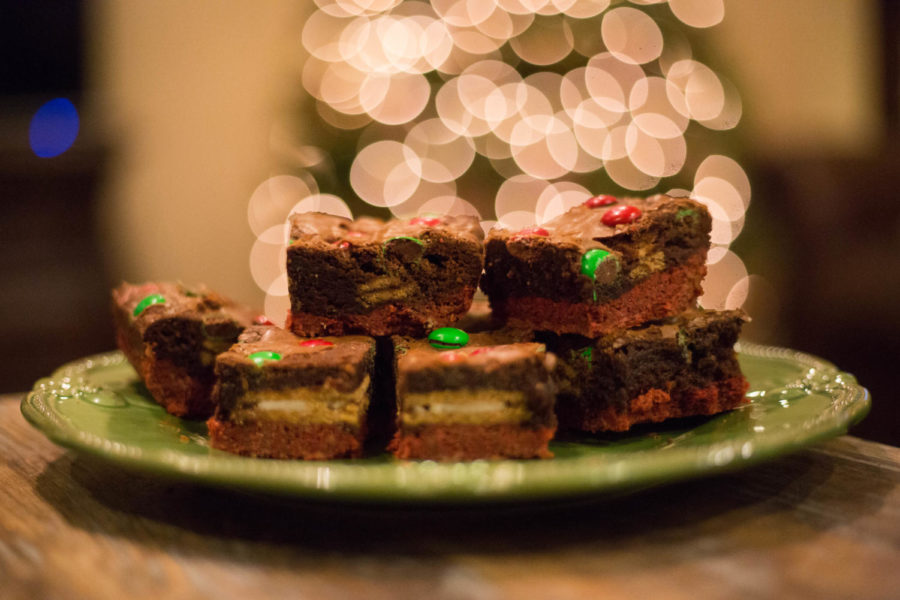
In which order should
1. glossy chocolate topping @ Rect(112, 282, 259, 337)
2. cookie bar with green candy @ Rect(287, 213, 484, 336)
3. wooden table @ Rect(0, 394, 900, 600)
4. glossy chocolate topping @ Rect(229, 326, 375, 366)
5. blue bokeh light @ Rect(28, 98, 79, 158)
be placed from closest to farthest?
wooden table @ Rect(0, 394, 900, 600) → glossy chocolate topping @ Rect(229, 326, 375, 366) → cookie bar with green candy @ Rect(287, 213, 484, 336) → glossy chocolate topping @ Rect(112, 282, 259, 337) → blue bokeh light @ Rect(28, 98, 79, 158)

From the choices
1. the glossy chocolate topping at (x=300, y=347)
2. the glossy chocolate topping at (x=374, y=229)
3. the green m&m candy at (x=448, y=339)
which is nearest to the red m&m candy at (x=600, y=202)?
the glossy chocolate topping at (x=374, y=229)

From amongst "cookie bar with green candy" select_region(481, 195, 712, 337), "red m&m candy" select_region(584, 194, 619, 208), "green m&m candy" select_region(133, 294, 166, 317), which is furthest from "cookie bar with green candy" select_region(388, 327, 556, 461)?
"green m&m candy" select_region(133, 294, 166, 317)

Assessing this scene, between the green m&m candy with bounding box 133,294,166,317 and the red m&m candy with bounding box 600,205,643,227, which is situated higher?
the red m&m candy with bounding box 600,205,643,227

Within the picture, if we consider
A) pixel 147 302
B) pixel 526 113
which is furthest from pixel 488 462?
pixel 526 113

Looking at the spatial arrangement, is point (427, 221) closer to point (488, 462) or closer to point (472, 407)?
point (472, 407)

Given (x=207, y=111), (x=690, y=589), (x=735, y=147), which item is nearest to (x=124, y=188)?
(x=207, y=111)

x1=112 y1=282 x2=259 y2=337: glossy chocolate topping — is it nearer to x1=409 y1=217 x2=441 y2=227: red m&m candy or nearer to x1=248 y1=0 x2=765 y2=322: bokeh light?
x1=409 y1=217 x2=441 y2=227: red m&m candy

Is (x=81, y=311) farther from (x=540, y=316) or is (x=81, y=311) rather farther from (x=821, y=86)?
(x=821, y=86)
